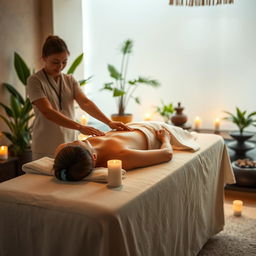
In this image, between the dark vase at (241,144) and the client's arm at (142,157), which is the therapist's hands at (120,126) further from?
the dark vase at (241,144)

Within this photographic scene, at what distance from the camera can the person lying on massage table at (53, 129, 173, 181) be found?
5.33 feet

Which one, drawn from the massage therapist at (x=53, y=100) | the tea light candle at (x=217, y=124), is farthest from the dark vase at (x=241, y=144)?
the massage therapist at (x=53, y=100)

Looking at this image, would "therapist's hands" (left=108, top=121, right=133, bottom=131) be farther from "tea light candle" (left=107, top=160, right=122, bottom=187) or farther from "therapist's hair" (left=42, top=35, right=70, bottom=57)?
"tea light candle" (left=107, top=160, right=122, bottom=187)

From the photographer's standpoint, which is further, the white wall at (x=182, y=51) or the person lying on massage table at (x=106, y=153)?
the white wall at (x=182, y=51)

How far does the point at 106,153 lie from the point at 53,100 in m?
0.65

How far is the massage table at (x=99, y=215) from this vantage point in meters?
1.36

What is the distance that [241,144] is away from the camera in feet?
12.3

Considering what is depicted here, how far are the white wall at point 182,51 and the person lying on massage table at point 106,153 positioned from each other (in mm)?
2157

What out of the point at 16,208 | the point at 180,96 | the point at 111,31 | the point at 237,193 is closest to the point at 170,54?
the point at 180,96

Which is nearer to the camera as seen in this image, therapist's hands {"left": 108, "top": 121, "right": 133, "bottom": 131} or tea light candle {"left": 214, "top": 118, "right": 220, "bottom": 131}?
therapist's hands {"left": 108, "top": 121, "right": 133, "bottom": 131}

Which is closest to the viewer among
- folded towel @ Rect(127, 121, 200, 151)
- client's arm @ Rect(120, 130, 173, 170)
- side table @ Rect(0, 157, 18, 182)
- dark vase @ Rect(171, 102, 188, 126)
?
client's arm @ Rect(120, 130, 173, 170)

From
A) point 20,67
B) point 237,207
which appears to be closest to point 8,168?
point 20,67

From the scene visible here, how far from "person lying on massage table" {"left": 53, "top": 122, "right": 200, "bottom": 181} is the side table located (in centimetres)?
132

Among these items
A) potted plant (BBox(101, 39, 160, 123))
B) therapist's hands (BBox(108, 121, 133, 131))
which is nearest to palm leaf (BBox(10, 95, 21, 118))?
potted plant (BBox(101, 39, 160, 123))
